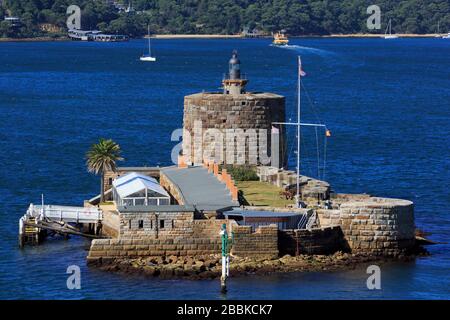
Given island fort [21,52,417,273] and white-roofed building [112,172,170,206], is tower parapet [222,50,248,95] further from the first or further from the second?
white-roofed building [112,172,170,206]

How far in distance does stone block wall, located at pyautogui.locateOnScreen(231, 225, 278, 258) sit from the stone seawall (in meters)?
0.86

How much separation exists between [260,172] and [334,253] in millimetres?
11287

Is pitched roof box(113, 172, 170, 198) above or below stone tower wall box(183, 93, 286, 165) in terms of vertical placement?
below

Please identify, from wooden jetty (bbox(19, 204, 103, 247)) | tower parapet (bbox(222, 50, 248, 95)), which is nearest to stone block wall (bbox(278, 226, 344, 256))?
wooden jetty (bbox(19, 204, 103, 247))

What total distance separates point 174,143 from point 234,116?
1127 inches

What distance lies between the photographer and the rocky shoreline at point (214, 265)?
2064 inches

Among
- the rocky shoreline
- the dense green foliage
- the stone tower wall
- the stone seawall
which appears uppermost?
the stone tower wall

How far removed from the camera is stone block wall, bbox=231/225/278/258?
5359cm

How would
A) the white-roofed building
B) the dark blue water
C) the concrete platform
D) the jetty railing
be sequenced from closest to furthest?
the dark blue water < the concrete platform < the white-roofed building < the jetty railing

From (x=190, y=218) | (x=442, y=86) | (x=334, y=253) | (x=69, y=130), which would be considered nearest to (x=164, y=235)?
(x=190, y=218)

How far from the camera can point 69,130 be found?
103 metres

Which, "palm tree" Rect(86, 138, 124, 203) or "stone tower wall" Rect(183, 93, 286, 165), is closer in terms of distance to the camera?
"palm tree" Rect(86, 138, 124, 203)

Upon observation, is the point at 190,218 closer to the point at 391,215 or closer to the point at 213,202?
the point at 213,202
